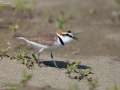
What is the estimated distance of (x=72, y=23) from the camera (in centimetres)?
1170

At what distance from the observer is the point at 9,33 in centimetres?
958

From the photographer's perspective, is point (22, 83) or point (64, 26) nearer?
point (22, 83)

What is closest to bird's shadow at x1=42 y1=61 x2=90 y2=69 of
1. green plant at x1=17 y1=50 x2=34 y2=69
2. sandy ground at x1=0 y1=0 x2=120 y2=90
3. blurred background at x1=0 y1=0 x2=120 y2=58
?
sandy ground at x1=0 y1=0 x2=120 y2=90

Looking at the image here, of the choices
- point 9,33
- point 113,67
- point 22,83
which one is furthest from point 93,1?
point 22,83

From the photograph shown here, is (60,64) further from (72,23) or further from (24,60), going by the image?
(72,23)

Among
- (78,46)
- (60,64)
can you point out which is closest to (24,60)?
(60,64)

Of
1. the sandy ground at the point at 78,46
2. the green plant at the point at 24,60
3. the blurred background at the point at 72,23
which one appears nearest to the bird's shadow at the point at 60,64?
the sandy ground at the point at 78,46

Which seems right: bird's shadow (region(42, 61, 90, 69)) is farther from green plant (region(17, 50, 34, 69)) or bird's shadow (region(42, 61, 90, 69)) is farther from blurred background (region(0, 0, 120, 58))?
blurred background (region(0, 0, 120, 58))

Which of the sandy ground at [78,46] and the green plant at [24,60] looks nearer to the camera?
the sandy ground at [78,46]

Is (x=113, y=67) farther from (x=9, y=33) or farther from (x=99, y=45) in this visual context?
(x=9, y=33)

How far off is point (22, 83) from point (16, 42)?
3.56 metres

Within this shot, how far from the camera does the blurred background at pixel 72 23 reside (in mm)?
9484

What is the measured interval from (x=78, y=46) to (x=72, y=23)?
6.40ft

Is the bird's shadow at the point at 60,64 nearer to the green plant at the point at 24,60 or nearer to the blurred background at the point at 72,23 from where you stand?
the green plant at the point at 24,60
